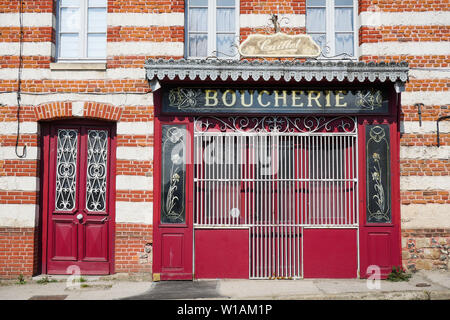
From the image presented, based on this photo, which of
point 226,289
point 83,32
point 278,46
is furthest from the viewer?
point 83,32

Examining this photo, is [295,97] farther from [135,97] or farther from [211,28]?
[135,97]

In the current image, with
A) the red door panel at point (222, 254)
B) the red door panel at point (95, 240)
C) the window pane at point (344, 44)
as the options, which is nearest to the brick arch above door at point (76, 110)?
the red door panel at point (95, 240)

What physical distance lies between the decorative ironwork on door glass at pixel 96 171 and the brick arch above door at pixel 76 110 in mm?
385

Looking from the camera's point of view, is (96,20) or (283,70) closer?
(283,70)

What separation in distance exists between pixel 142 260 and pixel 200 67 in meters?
3.72

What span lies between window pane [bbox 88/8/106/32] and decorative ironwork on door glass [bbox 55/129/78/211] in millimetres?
2140

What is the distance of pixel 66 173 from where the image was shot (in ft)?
25.7

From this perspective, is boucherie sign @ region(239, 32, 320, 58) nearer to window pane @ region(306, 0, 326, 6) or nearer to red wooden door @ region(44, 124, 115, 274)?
window pane @ region(306, 0, 326, 6)

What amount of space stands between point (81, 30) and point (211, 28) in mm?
2598

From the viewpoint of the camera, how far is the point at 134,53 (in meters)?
7.83

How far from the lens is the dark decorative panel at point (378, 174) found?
757cm

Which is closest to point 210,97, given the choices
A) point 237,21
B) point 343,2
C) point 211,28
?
point 211,28

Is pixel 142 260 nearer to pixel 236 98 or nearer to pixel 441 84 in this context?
pixel 236 98
